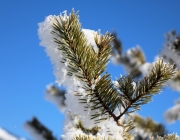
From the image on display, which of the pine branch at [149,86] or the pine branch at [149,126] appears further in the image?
the pine branch at [149,126]

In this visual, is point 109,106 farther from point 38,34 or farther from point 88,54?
point 38,34

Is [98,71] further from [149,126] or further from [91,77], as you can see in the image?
[149,126]

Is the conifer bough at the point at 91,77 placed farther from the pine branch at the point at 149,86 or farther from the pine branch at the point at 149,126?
the pine branch at the point at 149,126

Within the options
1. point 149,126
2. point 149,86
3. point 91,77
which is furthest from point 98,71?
point 149,126

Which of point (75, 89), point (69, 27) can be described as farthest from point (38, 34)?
point (75, 89)

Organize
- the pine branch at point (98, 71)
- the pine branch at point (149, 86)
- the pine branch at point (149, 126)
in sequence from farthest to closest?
1. the pine branch at point (149, 126)
2. the pine branch at point (149, 86)
3. the pine branch at point (98, 71)

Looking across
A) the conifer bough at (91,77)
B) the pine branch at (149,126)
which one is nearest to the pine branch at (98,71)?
the conifer bough at (91,77)

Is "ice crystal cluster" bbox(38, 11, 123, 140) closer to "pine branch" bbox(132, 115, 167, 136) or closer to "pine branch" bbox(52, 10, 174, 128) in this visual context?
"pine branch" bbox(52, 10, 174, 128)

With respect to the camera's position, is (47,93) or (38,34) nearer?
(38,34)

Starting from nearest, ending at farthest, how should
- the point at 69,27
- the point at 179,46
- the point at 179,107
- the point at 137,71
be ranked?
the point at 69,27, the point at 179,46, the point at 179,107, the point at 137,71
